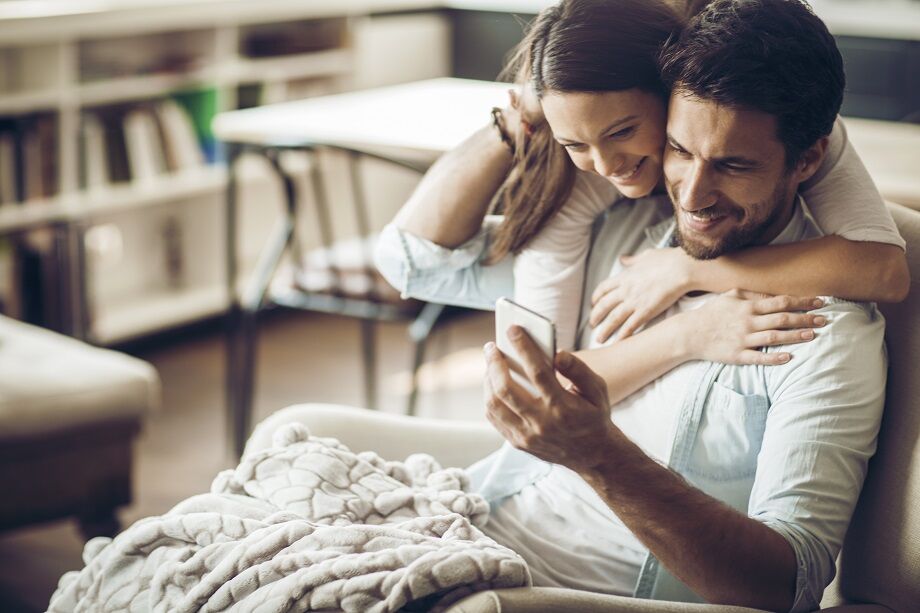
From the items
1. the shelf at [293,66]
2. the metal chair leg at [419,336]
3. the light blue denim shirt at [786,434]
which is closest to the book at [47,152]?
the shelf at [293,66]

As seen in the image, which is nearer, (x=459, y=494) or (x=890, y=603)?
(x=890, y=603)

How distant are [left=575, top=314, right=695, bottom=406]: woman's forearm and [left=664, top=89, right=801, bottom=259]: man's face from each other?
0.33ft

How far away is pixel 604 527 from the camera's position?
1392mm

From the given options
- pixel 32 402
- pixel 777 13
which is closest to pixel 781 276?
pixel 777 13

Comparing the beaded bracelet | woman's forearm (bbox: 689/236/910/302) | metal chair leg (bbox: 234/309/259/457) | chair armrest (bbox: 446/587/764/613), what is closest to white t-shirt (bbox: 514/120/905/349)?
the beaded bracelet

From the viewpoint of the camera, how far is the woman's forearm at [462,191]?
5.10ft

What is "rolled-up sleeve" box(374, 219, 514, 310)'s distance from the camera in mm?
1602

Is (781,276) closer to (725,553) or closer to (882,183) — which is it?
(725,553)

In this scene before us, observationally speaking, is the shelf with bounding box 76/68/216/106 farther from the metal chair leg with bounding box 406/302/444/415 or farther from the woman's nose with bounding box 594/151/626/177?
the woman's nose with bounding box 594/151/626/177

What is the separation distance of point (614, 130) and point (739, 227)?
18 centimetres

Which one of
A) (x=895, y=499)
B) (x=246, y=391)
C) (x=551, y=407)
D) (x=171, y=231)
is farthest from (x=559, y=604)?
(x=171, y=231)

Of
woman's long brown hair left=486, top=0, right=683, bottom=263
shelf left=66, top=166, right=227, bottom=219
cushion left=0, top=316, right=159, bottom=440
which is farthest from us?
shelf left=66, top=166, right=227, bottom=219

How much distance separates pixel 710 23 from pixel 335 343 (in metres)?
2.98

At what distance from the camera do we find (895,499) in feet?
4.09
